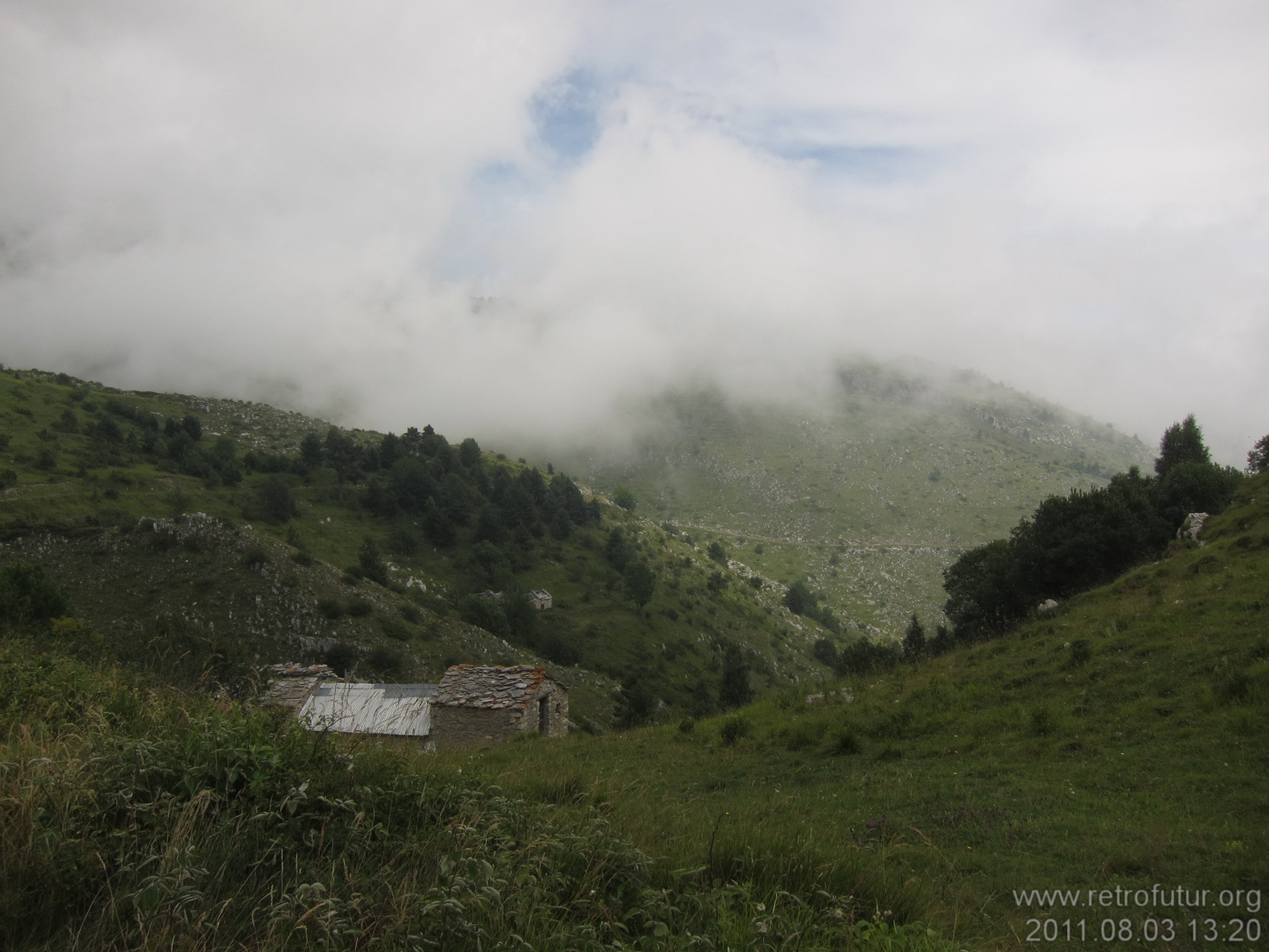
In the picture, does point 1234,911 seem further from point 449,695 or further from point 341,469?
point 341,469

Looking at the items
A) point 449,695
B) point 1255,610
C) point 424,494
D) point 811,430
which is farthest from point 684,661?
point 811,430

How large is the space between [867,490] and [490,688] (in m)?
146

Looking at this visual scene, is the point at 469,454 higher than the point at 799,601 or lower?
higher

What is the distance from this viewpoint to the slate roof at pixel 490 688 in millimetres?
25359

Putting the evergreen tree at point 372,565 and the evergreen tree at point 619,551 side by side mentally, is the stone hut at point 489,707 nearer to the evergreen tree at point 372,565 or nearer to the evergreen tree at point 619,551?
the evergreen tree at point 372,565

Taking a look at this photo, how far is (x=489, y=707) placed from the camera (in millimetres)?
25156

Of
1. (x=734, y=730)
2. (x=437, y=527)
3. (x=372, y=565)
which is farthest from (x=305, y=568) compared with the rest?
(x=734, y=730)

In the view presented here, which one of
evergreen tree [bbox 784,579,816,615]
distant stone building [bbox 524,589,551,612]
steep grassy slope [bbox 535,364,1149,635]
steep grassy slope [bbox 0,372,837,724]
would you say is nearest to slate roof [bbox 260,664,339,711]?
steep grassy slope [bbox 0,372,837,724]

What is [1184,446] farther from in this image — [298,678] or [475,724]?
[298,678]

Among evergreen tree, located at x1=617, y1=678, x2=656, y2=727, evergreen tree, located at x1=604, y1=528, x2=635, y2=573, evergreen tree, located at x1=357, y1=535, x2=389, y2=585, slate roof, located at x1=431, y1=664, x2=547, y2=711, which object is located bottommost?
evergreen tree, located at x1=617, y1=678, x2=656, y2=727

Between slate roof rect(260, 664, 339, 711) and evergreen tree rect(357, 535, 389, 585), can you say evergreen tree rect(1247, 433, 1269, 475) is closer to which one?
slate roof rect(260, 664, 339, 711)

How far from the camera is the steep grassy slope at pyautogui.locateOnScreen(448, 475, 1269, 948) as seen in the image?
242 inches

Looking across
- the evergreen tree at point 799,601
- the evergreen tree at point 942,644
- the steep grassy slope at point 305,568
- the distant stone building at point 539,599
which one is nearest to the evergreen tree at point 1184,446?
the evergreen tree at point 942,644

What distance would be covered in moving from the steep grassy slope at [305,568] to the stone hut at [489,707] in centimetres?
772
